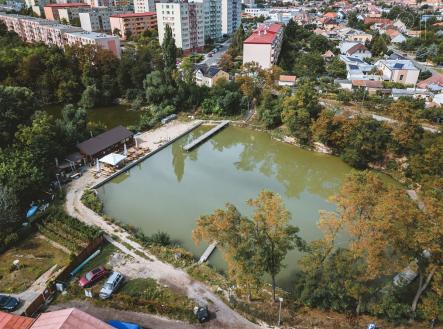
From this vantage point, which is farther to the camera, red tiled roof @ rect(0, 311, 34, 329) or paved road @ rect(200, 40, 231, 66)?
paved road @ rect(200, 40, 231, 66)

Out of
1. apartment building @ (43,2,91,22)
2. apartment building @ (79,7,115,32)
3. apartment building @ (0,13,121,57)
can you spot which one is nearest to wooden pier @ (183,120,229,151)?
apartment building @ (0,13,121,57)

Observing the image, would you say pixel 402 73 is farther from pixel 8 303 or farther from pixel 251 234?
pixel 8 303

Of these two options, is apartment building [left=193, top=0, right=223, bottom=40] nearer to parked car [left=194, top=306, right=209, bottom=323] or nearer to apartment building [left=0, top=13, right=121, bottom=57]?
apartment building [left=0, top=13, right=121, bottom=57]

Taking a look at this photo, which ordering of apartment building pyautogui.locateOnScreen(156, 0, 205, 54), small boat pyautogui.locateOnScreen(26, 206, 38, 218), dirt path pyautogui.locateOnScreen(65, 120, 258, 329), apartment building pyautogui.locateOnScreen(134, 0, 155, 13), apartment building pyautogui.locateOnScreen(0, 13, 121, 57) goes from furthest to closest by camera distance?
apartment building pyautogui.locateOnScreen(134, 0, 155, 13) < apartment building pyautogui.locateOnScreen(156, 0, 205, 54) < apartment building pyautogui.locateOnScreen(0, 13, 121, 57) < small boat pyautogui.locateOnScreen(26, 206, 38, 218) < dirt path pyautogui.locateOnScreen(65, 120, 258, 329)

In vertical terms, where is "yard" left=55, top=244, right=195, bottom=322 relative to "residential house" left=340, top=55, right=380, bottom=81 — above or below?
below

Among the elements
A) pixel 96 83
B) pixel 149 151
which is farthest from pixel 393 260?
pixel 96 83

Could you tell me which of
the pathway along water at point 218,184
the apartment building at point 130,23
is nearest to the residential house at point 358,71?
the pathway along water at point 218,184

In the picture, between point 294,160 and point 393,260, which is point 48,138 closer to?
point 294,160
